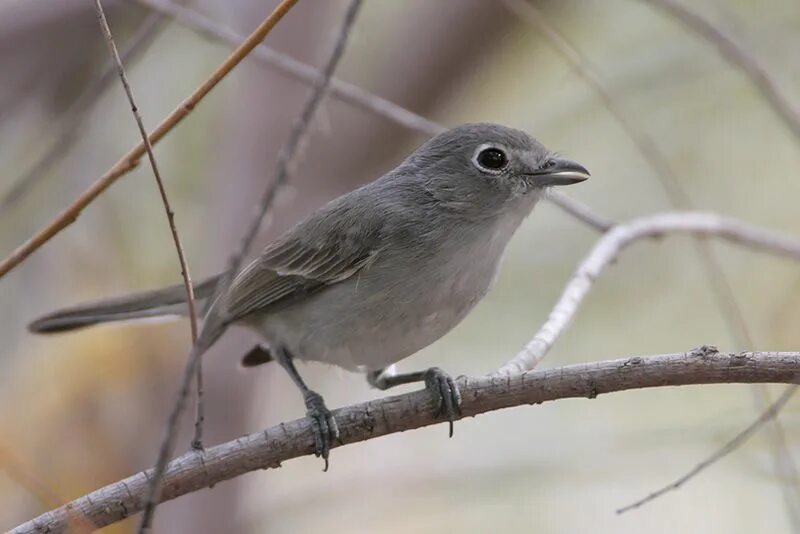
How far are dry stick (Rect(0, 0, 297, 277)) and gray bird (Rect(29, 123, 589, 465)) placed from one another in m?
1.06

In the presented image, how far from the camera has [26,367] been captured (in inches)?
203

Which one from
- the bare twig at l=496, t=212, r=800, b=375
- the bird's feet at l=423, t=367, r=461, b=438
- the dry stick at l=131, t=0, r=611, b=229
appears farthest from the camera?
the dry stick at l=131, t=0, r=611, b=229

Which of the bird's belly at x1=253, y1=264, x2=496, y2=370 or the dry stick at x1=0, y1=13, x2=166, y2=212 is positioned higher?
the dry stick at x1=0, y1=13, x2=166, y2=212

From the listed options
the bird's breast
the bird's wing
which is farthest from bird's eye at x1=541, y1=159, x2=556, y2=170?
the bird's wing

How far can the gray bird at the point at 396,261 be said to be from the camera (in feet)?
11.6

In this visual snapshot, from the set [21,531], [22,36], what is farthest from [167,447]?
[22,36]

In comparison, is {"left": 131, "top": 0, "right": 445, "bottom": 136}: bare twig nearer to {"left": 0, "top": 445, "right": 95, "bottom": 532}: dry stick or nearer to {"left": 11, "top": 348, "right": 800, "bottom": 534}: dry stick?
{"left": 11, "top": 348, "right": 800, "bottom": 534}: dry stick

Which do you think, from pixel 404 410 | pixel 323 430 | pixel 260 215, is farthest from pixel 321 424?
pixel 260 215

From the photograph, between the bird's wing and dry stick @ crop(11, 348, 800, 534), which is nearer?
dry stick @ crop(11, 348, 800, 534)

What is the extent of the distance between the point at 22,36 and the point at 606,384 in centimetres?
456

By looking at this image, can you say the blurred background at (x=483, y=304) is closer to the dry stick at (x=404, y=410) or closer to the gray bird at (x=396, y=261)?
the gray bird at (x=396, y=261)

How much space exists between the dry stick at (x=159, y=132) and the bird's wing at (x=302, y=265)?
1453 millimetres

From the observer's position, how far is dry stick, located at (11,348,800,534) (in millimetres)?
2237

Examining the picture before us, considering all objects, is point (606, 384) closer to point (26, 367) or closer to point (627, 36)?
point (26, 367)
